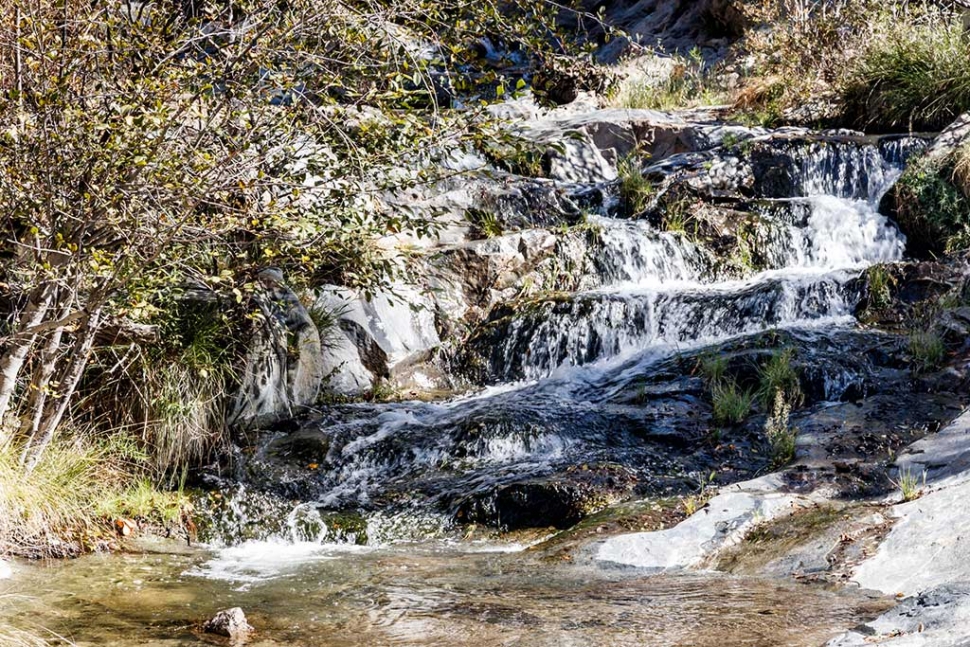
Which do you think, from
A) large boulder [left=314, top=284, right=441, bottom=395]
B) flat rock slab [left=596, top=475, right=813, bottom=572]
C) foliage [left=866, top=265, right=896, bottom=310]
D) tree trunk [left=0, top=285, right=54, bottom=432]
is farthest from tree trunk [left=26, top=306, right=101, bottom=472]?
foliage [left=866, top=265, right=896, bottom=310]

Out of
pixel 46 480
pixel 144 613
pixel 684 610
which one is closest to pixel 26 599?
pixel 144 613

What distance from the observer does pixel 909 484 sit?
5926 mm

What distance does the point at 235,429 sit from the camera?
8.31 meters

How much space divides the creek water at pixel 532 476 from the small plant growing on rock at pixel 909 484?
140cm

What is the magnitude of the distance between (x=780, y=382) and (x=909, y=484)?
2.86m

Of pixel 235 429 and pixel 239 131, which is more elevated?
pixel 239 131

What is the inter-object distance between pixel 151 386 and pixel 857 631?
5.50 m

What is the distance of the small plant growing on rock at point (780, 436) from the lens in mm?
7496

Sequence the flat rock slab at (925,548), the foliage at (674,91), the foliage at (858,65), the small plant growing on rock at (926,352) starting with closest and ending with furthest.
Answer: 1. the flat rock slab at (925,548)
2. the small plant growing on rock at (926,352)
3. the foliage at (858,65)
4. the foliage at (674,91)

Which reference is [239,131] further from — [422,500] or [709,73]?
[709,73]

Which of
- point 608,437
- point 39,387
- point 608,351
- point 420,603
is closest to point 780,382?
point 608,437

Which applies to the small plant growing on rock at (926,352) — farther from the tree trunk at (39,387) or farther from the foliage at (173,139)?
the tree trunk at (39,387)

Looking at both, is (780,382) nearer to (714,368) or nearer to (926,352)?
(714,368)

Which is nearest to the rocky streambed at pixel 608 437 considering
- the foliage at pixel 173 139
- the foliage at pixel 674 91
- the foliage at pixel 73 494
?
the foliage at pixel 73 494
